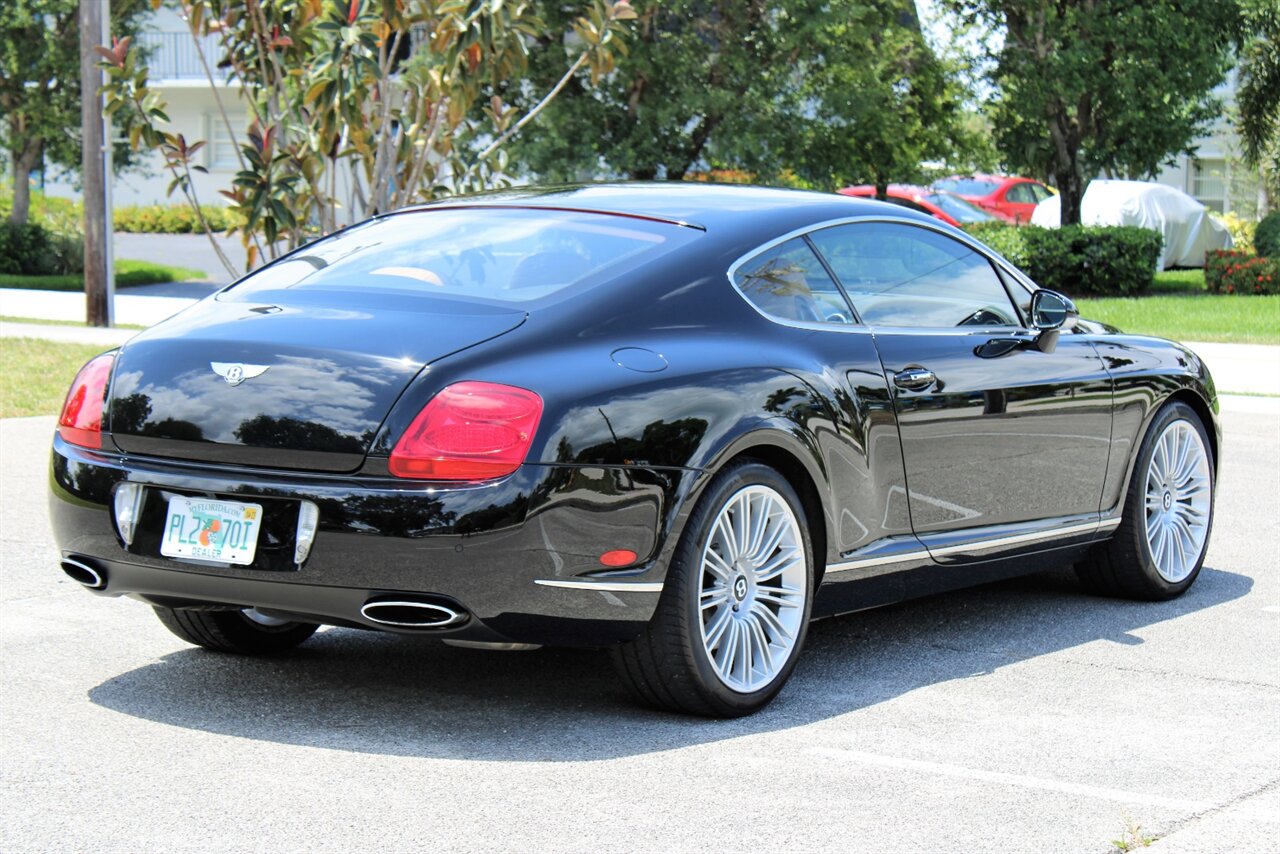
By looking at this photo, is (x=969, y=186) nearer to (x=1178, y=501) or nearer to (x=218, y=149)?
(x=218, y=149)

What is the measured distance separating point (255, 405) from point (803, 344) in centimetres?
162

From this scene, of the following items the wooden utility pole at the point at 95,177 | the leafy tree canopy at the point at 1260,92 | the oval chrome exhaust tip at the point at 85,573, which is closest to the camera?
the oval chrome exhaust tip at the point at 85,573

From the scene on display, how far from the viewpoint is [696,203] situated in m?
5.74

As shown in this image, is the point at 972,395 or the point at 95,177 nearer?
the point at 972,395

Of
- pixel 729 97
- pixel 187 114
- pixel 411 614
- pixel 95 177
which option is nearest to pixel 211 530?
pixel 411 614

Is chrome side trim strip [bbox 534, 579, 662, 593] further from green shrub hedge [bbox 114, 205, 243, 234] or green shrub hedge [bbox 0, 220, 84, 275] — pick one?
green shrub hedge [bbox 114, 205, 243, 234]

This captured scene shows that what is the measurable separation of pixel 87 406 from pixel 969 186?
31.3m

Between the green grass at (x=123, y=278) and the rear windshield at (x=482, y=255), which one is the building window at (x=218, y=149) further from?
the rear windshield at (x=482, y=255)

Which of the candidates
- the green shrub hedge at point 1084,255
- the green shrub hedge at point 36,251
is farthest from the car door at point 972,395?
the green shrub hedge at point 36,251

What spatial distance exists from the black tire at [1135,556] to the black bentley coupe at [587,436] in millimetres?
600

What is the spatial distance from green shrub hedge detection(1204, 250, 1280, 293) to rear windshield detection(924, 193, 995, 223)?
20.5 ft

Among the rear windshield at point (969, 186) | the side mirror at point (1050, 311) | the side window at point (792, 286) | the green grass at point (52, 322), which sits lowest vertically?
the green grass at point (52, 322)

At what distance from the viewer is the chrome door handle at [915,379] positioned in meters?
5.64

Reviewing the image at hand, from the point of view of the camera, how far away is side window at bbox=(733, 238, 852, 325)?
540cm
